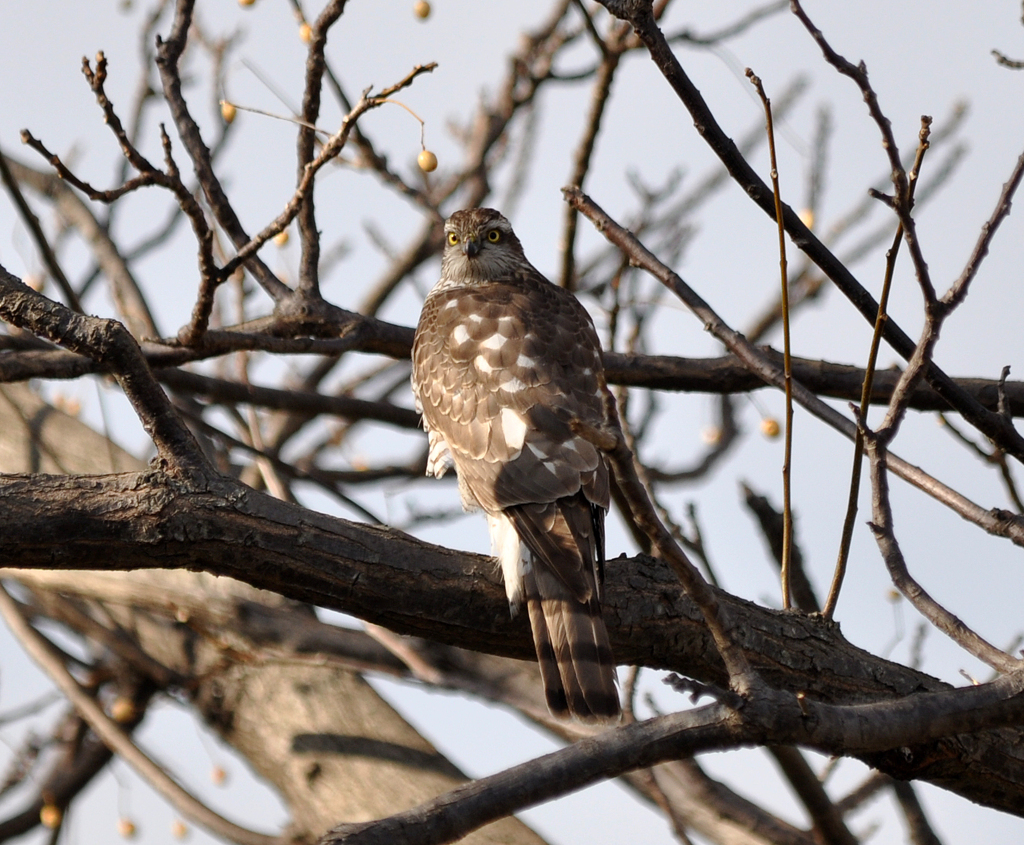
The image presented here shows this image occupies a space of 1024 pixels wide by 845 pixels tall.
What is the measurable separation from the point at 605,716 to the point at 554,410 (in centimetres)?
117

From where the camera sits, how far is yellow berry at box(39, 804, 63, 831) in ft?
18.9

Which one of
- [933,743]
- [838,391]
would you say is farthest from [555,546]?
[838,391]

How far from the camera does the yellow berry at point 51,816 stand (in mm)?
5773

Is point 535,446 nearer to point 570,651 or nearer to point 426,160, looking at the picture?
point 570,651

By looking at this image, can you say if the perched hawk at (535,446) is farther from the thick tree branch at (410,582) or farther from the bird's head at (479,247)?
the bird's head at (479,247)

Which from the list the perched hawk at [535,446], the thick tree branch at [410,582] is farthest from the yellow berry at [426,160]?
the thick tree branch at [410,582]

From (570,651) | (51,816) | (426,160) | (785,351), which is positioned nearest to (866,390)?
(785,351)

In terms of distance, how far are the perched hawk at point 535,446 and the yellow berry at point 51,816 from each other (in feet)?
10.4

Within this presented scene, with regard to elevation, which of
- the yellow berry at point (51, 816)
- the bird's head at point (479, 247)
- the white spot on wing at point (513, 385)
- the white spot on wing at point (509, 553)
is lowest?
the white spot on wing at point (509, 553)

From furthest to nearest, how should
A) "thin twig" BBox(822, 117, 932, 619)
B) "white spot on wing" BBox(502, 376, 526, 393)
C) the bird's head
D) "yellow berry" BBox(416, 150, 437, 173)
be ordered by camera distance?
the bird's head
"yellow berry" BBox(416, 150, 437, 173)
"white spot on wing" BBox(502, 376, 526, 393)
"thin twig" BBox(822, 117, 932, 619)

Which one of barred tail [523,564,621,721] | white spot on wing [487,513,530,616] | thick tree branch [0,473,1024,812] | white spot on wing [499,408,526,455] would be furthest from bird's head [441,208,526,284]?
barred tail [523,564,621,721]

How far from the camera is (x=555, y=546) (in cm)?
332

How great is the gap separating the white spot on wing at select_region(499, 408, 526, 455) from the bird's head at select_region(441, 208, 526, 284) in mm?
1720

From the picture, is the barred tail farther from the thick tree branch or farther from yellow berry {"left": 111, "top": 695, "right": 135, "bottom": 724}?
yellow berry {"left": 111, "top": 695, "right": 135, "bottom": 724}
